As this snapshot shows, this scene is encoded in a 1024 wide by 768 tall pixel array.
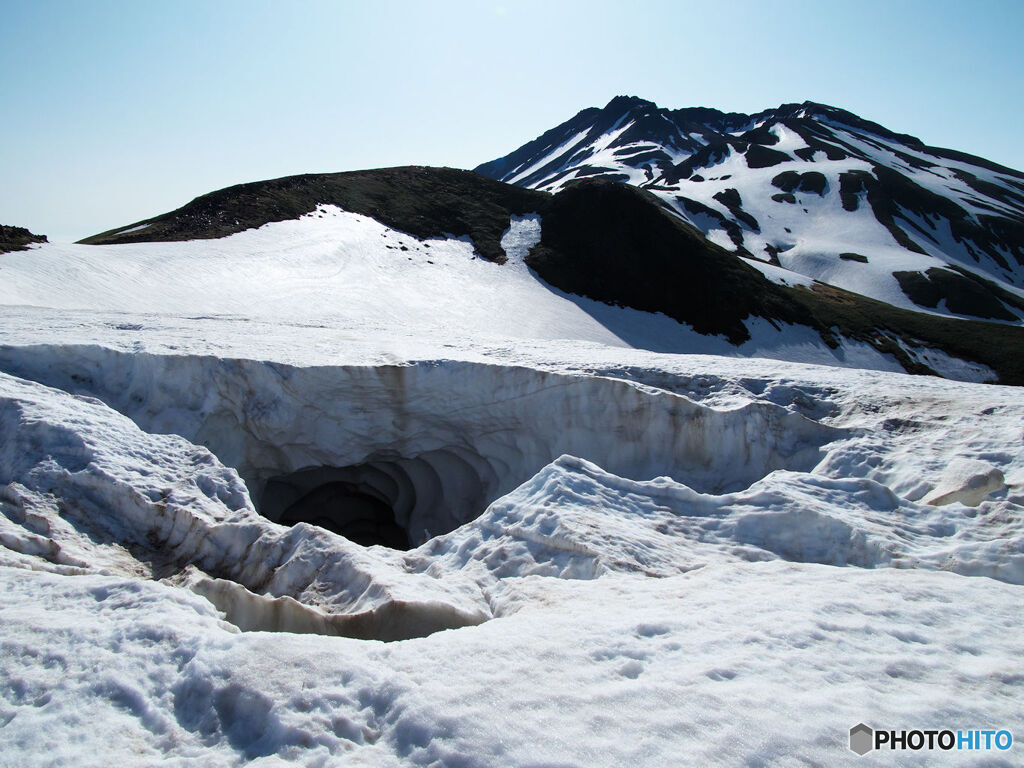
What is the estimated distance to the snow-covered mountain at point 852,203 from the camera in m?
67.1

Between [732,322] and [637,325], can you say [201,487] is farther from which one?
[732,322]

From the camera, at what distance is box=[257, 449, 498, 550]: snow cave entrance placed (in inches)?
609

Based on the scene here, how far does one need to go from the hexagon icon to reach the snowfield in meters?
0.07

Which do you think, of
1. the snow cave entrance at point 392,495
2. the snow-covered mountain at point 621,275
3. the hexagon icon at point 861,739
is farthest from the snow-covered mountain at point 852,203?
the hexagon icon at point 861,739

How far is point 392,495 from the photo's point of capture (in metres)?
17.2

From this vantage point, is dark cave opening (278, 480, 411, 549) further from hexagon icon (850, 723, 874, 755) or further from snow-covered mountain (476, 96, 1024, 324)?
snow-covered mountain (476, 96, 1024, 324)

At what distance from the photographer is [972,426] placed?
10156 mm

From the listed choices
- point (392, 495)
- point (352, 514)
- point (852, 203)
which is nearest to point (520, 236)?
point (352, 514)

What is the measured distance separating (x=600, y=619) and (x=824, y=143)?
396ft

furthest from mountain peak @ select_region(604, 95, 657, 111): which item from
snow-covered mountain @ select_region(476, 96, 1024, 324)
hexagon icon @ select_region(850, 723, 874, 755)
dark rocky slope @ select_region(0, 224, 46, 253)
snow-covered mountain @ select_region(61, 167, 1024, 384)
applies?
hexagon icon @ select_region(850, 723, 874, 755)

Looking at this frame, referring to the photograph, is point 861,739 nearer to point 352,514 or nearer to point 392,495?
point 392,495

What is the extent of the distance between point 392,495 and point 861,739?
14241mm

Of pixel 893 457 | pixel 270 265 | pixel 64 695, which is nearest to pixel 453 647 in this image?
pixel 64 695

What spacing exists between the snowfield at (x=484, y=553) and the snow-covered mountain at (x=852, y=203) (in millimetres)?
61169
